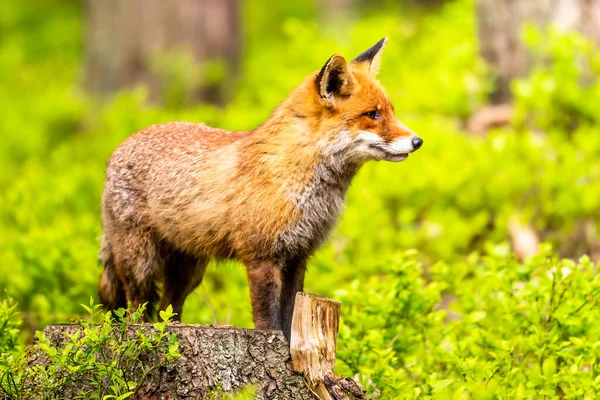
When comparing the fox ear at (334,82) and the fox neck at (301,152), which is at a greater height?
the fox ear at (334,82)

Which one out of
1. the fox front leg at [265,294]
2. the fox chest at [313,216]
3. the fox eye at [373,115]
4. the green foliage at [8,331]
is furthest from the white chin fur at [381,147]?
the green foliage at [8,331]

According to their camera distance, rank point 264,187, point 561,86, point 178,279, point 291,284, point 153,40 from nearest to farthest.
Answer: point 264,187 → point 291,284 → point 178,279 → point 561,86 → point 153,40

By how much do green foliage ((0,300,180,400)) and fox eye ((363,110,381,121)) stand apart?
6.23 feet

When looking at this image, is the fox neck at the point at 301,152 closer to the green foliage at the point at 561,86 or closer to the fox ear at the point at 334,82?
the fox ear at the point at 334,82

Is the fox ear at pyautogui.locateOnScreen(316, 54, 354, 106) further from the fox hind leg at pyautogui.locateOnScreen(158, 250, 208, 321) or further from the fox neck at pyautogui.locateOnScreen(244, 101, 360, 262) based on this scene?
the fox hind leg at pyautogui.locateOnScreen(158, 250, 208, 321)

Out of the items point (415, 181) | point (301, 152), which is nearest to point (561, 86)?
point (415, 181)

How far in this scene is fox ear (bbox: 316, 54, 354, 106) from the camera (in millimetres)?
Answer: 5504

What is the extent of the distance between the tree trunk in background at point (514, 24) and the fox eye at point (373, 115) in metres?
5.54

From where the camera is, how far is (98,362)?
4.58 meters

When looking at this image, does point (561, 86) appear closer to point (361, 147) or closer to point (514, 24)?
point (514, 24)

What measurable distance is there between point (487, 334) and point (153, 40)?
32.4ft

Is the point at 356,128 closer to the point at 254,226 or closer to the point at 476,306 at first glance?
the point at 254,226

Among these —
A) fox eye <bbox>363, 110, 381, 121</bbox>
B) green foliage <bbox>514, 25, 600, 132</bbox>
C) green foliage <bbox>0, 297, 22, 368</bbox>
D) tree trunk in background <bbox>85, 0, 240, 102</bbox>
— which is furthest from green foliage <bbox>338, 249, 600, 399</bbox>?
tree trunk in background <bbox>85, 0, 240, 102</bbox>

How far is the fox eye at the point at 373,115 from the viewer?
5.58 m
